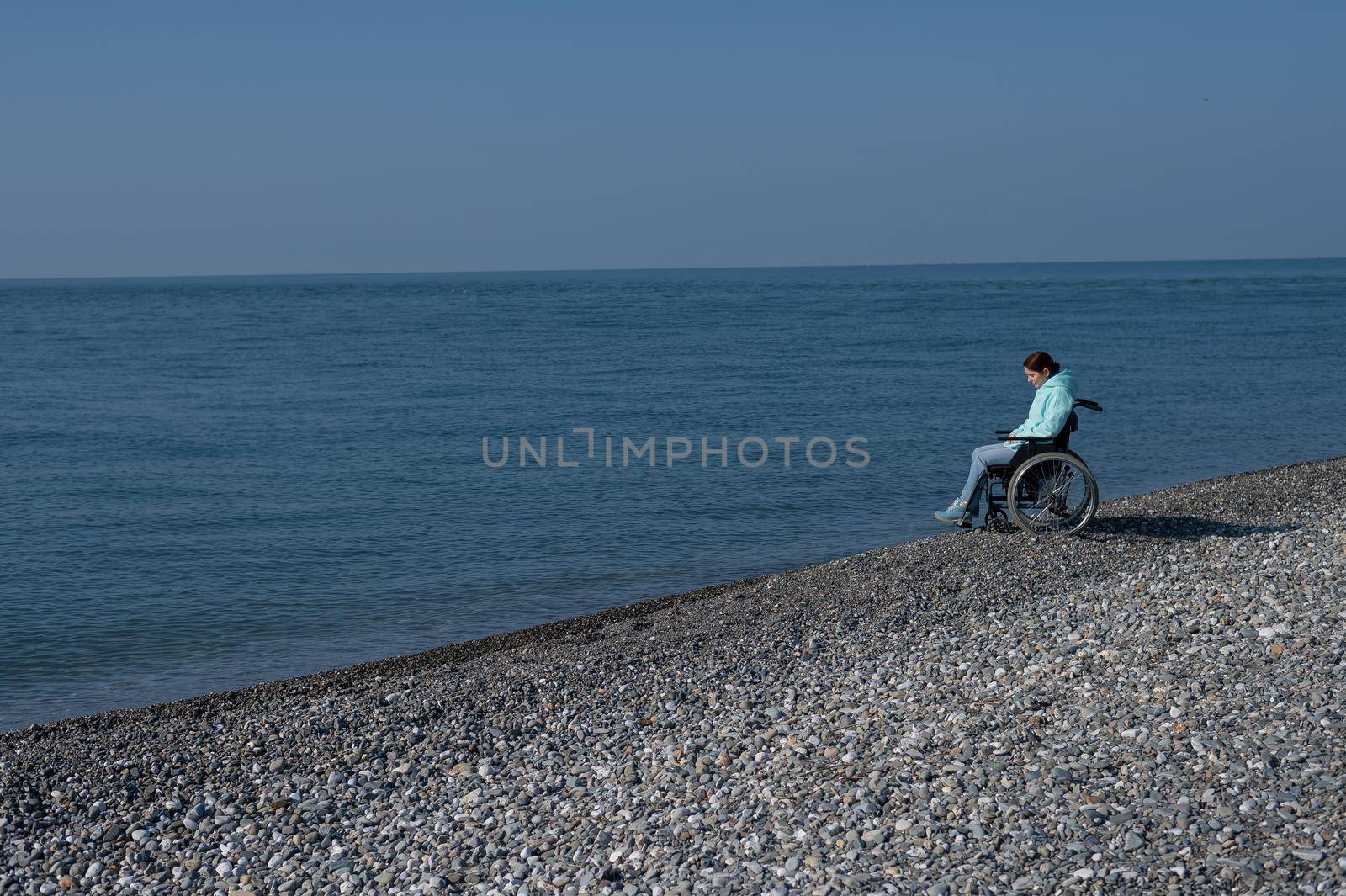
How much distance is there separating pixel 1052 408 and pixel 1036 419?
175 millimetres

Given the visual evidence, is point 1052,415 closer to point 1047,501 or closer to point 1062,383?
point 1062,383

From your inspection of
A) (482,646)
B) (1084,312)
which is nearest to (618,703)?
(482,646)

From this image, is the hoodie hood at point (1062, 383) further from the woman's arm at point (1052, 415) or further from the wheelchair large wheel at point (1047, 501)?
the wheelchair large wheel at point (1047, 501)

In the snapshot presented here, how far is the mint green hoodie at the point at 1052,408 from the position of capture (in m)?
11.2

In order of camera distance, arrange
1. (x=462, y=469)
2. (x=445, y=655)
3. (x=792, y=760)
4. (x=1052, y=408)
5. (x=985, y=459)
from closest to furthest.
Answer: (x=792, y=760) < (x=445, y=655) < (x=1052, y=408) < (x=985, y=459) < (x=462, y=469)

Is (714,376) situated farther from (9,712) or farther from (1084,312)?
(1084,312)

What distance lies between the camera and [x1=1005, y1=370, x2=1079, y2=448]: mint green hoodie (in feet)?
36.8

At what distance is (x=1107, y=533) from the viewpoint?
11.7 meters

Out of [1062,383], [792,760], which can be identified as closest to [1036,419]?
[1062,383]

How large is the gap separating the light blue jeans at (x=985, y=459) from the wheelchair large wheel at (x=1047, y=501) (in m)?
0.21

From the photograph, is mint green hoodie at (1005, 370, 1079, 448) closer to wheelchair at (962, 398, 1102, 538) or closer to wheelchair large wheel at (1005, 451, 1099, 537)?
wheelchair at (962, 398, 1102, 538)

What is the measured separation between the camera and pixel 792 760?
681 centimetres

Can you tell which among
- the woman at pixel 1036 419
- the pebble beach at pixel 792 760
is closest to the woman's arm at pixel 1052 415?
the woman at pixel 1036 419

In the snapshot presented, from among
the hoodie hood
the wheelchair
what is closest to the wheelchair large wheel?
the wheelchair
